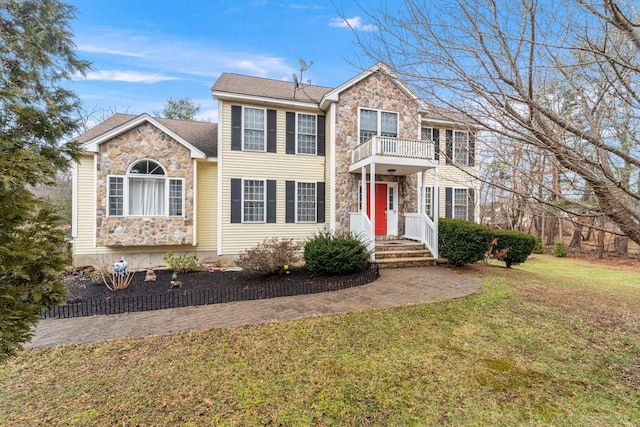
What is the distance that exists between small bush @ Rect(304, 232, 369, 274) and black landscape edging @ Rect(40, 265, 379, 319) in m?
0.27

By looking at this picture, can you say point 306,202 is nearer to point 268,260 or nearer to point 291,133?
point 291,133

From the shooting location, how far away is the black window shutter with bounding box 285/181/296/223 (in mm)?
11023

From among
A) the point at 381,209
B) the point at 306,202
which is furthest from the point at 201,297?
the point at 381,209

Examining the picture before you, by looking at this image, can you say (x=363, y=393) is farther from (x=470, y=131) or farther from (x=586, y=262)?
(x=586, y=262)

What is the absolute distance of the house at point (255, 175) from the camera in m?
9.38

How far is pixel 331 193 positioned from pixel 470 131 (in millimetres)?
8091

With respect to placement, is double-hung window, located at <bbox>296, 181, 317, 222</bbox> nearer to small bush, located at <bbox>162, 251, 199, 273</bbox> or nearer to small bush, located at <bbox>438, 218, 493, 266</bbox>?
small bush, located at <bbox>162, 251, 199, 273</bbox>

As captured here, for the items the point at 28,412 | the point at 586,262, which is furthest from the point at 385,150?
the point at 586,262

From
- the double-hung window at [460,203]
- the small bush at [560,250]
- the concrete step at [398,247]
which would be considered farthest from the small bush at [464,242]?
the small bush at [560,250]

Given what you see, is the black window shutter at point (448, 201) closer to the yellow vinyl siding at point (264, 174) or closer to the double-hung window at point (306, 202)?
the yellow vinyl siding at point (264, 174)

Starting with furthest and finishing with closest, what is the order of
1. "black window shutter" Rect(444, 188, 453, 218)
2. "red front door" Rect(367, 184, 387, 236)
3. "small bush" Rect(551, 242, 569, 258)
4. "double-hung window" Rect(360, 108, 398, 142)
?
1. "small bush" Rect(551, 242, 569, 258)
2. "black window shutter" Rect(444, 188, 453, 218)
3. "red front door" Rect(367, 184, 387, 236)
4. "double-hung window" Rect(360, 108, 398, 142)

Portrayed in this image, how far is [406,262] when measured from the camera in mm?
9398

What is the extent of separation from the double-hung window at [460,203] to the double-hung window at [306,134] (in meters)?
6.90

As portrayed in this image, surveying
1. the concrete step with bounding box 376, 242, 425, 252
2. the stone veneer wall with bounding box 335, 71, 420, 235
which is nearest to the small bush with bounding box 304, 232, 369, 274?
the concrete step with bounding box 376, 242, 425, 252
